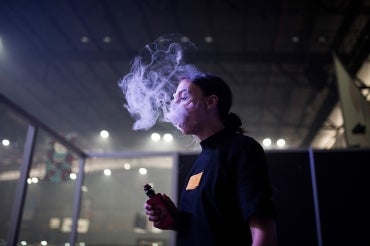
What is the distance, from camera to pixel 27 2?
343 inches

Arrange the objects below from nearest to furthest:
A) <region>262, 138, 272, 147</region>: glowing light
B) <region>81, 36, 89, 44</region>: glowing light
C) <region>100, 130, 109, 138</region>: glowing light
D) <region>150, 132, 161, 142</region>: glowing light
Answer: <region>81, 36, 89, 44</region>: glowing light → <region>262, 138, 272, 147</region>: glowing light → <region>150, 132, 161, 142</region>: glowing light → <region>100, 130, 109, 138</region>: glowing light

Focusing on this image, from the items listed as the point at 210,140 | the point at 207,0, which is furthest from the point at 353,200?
the point at 207,0

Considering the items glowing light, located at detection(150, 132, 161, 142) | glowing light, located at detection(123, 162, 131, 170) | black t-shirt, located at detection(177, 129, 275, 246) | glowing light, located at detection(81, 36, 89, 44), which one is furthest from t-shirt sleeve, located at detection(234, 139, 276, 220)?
glowing light, located at detection(123, 162, 131, 170)

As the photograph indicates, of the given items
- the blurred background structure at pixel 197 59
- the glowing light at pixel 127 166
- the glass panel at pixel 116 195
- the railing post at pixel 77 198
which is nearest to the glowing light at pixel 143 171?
the glass panel at pixel 116 195

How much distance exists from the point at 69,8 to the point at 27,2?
0.98 metres

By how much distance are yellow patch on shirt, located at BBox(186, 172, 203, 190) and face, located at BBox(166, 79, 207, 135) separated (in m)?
0.24

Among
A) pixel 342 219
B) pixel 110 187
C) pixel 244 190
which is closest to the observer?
pixel 244 190

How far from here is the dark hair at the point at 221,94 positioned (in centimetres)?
181

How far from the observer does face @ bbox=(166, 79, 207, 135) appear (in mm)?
1783

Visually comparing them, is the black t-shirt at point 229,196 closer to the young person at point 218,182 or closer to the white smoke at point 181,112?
the young person at point 218,182

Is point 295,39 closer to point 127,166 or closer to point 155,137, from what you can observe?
point 155,137

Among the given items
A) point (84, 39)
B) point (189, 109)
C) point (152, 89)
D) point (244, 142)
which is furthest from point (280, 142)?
point (244, 142)

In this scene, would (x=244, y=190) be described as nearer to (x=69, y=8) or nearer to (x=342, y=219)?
(x=342, y=219)

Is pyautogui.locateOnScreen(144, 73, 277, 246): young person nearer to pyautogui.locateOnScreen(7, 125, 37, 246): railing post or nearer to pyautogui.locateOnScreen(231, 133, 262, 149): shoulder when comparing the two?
pyautogui.locateOnScreen(231, 133, 262, 149): shoulder
